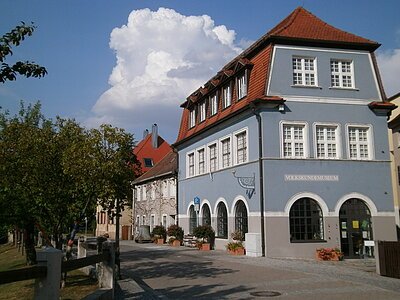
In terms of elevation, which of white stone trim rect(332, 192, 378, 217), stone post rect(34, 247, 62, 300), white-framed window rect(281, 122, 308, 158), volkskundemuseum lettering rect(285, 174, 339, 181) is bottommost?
stone post rect(34, 247, 62, 300)

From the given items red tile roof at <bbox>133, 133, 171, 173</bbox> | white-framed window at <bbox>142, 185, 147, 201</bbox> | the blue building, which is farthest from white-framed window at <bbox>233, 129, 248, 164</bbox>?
red tile roof at <bbox>133, 133, 171, 173</bbox>

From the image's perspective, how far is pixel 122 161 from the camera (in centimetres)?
1505

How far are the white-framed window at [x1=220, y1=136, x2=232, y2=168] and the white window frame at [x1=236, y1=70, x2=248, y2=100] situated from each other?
2695 mm

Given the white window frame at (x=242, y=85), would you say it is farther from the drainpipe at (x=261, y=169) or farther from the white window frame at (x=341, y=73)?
the white window frame at (x=341, y=73)

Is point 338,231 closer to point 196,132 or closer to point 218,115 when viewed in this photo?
point 218,115

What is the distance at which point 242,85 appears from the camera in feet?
87.8

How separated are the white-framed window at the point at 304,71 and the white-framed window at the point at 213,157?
758cm

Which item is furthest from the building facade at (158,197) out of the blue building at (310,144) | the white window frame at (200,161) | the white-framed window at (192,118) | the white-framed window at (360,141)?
the white-framed window at (360,141)

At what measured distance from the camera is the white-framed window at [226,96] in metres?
28.5

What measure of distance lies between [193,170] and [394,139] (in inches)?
645

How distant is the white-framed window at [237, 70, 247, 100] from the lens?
1031 inches

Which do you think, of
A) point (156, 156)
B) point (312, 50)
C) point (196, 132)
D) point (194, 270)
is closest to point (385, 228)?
point (312, 50)

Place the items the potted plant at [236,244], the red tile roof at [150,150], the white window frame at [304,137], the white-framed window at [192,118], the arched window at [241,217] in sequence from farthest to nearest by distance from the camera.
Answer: the red tile roof at [150,150] → the white-framed window at [192,118] → the arched window at [241,217] → the potted plant at [236,244] → the white window frame at [304,137]

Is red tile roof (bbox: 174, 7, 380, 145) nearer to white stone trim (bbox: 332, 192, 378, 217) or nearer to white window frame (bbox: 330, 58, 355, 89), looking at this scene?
white window frame (bbox: 330, 58, 355, 89)
